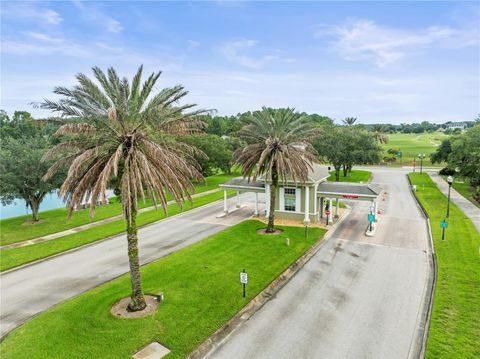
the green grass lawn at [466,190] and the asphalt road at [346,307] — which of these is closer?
the asphalt road at [346,307]

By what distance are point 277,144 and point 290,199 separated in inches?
306

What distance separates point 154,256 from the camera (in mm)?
21438

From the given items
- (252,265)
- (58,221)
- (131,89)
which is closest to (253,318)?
(252,265)

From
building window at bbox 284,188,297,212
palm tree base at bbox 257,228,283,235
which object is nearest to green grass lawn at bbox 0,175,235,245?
palm tree base at bbox 257,228,283,235

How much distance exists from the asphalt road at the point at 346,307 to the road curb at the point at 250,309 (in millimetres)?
252

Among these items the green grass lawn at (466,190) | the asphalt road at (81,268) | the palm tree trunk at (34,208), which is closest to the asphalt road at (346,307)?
the asphalt road at (81,268)

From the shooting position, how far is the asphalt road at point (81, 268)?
15.4 m

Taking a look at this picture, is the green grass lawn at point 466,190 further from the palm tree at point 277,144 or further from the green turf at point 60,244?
the green turf at point 60,244

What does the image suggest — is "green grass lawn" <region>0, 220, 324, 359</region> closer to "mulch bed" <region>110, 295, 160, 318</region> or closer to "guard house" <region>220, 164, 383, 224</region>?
"mulch bed" <region>110, 295, 160, 318</region>

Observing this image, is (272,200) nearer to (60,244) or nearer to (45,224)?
(60,244)

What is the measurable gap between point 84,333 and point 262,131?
Answer: 17838mm

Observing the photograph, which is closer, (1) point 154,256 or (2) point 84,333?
(2) point 84,333

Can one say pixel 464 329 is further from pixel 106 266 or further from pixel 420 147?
pixel 420 147

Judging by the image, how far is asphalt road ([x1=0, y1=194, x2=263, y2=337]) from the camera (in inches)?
607
